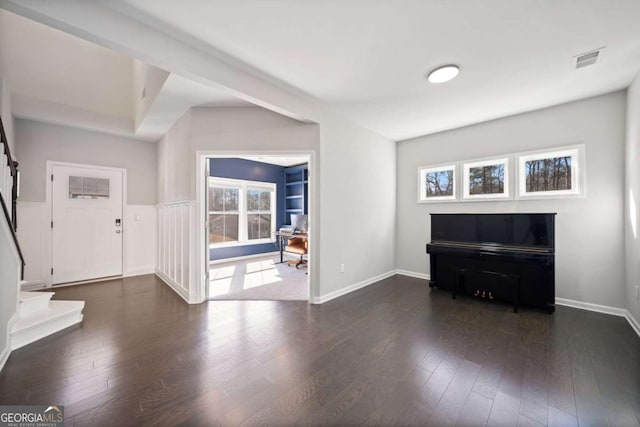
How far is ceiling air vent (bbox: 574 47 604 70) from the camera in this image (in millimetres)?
2150

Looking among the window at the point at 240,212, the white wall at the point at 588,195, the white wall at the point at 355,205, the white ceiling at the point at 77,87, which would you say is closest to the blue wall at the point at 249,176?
the window at the point at 240,212

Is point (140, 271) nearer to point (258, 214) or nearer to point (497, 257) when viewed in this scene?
point (258, 214)

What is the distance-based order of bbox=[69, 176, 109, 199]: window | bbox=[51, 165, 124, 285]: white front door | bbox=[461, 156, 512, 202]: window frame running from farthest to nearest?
1. bbox=[69, 176, 109, 199]: window
2. bbox=[51, 165, 124, 285]: white front door
3. bbox=[461, 156, 512, 202]: window frame

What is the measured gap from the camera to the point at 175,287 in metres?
3.71

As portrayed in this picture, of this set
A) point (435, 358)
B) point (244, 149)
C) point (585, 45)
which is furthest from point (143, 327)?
point (585, 45)

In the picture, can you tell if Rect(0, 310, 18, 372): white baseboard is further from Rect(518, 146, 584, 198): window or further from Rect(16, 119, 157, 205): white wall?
A: Rect(518, 146, 584, 198): window

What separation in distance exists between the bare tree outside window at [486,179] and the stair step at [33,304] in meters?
5.65

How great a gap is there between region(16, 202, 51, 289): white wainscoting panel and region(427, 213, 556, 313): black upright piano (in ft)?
19.5

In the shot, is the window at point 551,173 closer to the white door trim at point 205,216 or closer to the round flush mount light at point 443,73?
the round flush mount light at point 443,73

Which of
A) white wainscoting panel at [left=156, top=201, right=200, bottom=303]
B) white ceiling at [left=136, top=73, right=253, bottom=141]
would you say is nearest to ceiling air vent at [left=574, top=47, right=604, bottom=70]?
white ceiling at [left=136, top=73, right=253, bottom=141]

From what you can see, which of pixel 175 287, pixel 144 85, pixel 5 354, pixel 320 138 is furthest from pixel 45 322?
pixel 320 138

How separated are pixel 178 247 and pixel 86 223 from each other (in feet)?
6.47

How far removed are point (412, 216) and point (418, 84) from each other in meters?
2.48

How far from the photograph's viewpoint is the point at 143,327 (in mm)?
2551
